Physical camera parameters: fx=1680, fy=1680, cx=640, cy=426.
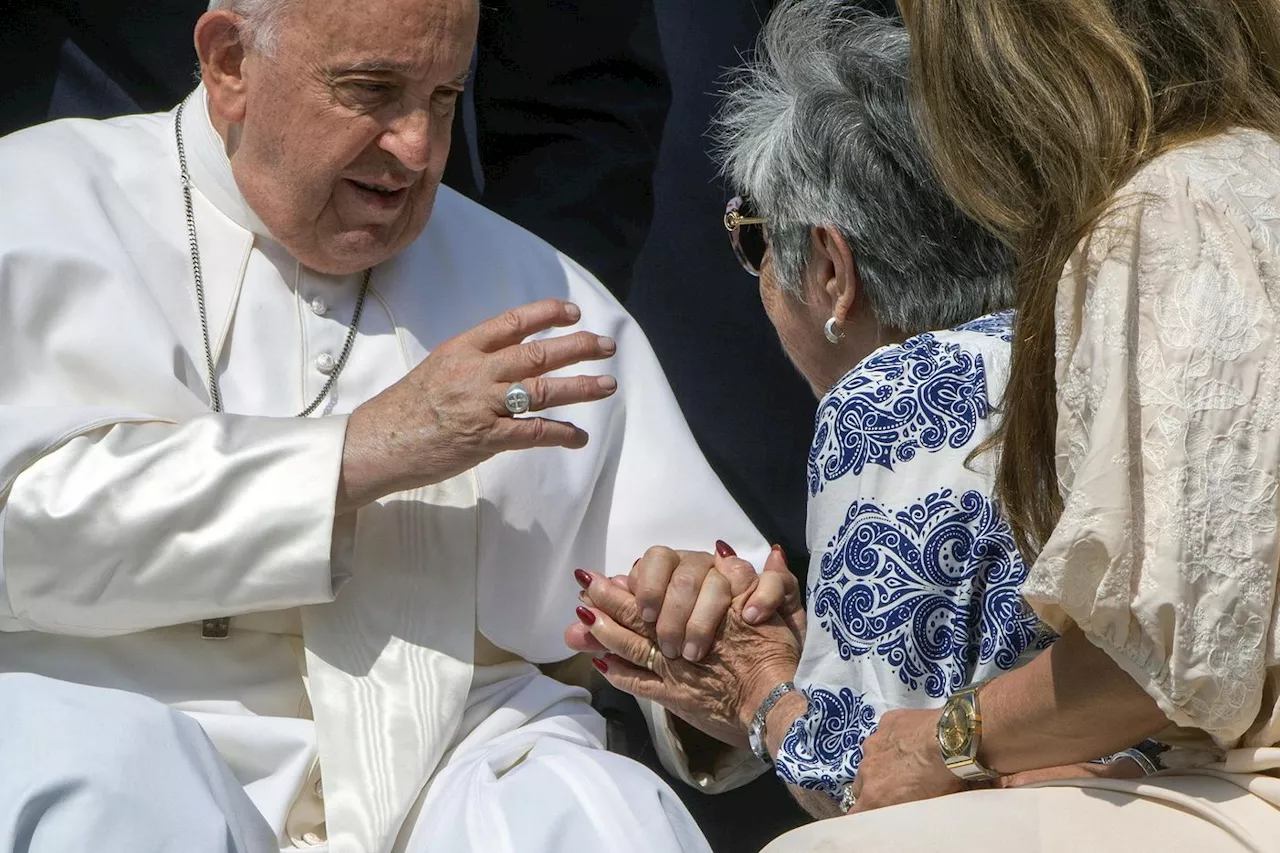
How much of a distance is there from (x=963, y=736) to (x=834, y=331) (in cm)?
91

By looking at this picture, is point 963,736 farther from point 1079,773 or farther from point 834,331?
point 834,331

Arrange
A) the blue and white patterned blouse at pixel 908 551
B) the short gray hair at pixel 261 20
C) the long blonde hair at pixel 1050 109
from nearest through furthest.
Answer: the long blonde hair at pixel 1050 109, the blue and white patterned blouse at pixel 908 551, the short gray hair at pixel 261 20

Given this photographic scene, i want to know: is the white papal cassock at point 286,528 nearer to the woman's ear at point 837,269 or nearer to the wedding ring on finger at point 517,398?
the wedding ring on finger at point 517,398

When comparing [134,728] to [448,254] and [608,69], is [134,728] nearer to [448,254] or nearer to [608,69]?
[448,254]

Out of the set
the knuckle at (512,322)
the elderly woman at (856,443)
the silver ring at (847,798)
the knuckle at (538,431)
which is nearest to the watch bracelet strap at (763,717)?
the elderly woman at (856,443)

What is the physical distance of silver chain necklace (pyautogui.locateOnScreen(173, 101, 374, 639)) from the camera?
2969mm

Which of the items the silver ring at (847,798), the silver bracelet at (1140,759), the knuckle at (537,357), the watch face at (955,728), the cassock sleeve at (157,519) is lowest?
the silver ring at (847,798)

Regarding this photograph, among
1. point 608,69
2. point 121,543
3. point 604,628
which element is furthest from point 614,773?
point 608,69

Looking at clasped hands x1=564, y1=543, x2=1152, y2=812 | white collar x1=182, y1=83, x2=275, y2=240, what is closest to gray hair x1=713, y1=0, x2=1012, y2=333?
clasped hands x1=564, y1=543, x2=1152, y2=812

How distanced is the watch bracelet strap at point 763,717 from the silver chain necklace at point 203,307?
1.01m

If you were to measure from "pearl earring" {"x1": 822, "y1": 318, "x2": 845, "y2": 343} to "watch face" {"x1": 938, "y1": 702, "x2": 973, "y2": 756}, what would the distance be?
2.78ft

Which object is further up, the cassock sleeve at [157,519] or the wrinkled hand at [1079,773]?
the cassock sleeve at [157,519]

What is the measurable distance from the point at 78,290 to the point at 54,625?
1.97 feet

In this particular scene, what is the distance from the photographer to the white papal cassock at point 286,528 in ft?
9.07
